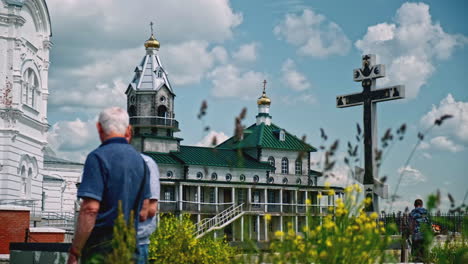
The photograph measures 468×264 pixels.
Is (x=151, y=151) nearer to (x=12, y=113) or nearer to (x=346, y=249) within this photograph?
(x=12, y=113)

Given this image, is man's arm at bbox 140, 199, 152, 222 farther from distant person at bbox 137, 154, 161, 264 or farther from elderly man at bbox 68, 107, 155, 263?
elderly man at bbox 68, 107, 155, 263

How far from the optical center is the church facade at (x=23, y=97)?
107 ft

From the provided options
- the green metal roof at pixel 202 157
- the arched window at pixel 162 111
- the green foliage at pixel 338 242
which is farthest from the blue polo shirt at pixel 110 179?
the arched window at pixel 162 111

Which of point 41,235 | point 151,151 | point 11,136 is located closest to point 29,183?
point 11,136

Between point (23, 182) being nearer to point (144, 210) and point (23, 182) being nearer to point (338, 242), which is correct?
point (144, 210)

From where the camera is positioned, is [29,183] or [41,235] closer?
[41,235]

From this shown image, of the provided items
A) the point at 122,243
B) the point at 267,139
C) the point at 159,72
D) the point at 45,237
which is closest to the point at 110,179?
the point at 122,243

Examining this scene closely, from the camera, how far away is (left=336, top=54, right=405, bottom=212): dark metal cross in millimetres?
15469

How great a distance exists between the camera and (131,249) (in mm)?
4273

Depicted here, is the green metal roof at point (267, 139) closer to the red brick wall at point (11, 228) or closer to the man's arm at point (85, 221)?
the red brick wall at point (11, 228)

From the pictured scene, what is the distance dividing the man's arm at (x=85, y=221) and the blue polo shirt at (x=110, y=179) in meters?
0.05

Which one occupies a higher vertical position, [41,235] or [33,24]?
[33,24]

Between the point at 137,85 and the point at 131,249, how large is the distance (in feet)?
139

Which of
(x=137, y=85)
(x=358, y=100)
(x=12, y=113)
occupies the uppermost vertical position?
(x=137, y=85)
